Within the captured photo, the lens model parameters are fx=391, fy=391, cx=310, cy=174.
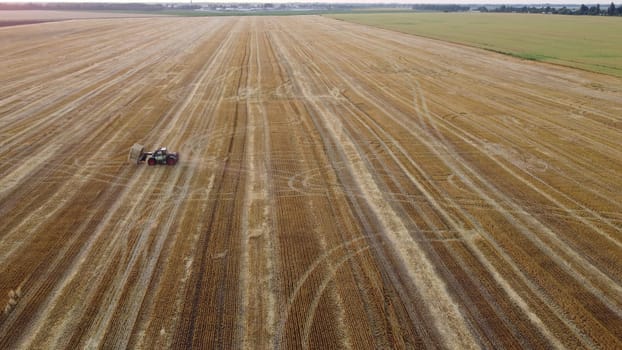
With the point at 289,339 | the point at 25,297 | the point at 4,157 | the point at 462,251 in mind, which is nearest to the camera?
the point at 289,339

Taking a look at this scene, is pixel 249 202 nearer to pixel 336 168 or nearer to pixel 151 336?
pixel 336 168

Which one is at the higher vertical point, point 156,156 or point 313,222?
point 156,156

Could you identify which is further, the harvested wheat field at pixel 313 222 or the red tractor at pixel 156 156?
the red tractor at pixel 156 156

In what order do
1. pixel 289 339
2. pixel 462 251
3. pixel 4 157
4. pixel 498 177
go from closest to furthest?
→ pixel 289 339
pixel 462 251
pixel 498 177
pixel 4 157

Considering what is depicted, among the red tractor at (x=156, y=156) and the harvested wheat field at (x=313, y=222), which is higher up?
the red tractor at (x=156, y=156)

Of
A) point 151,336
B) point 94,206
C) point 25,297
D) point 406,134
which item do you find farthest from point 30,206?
point 406,134
